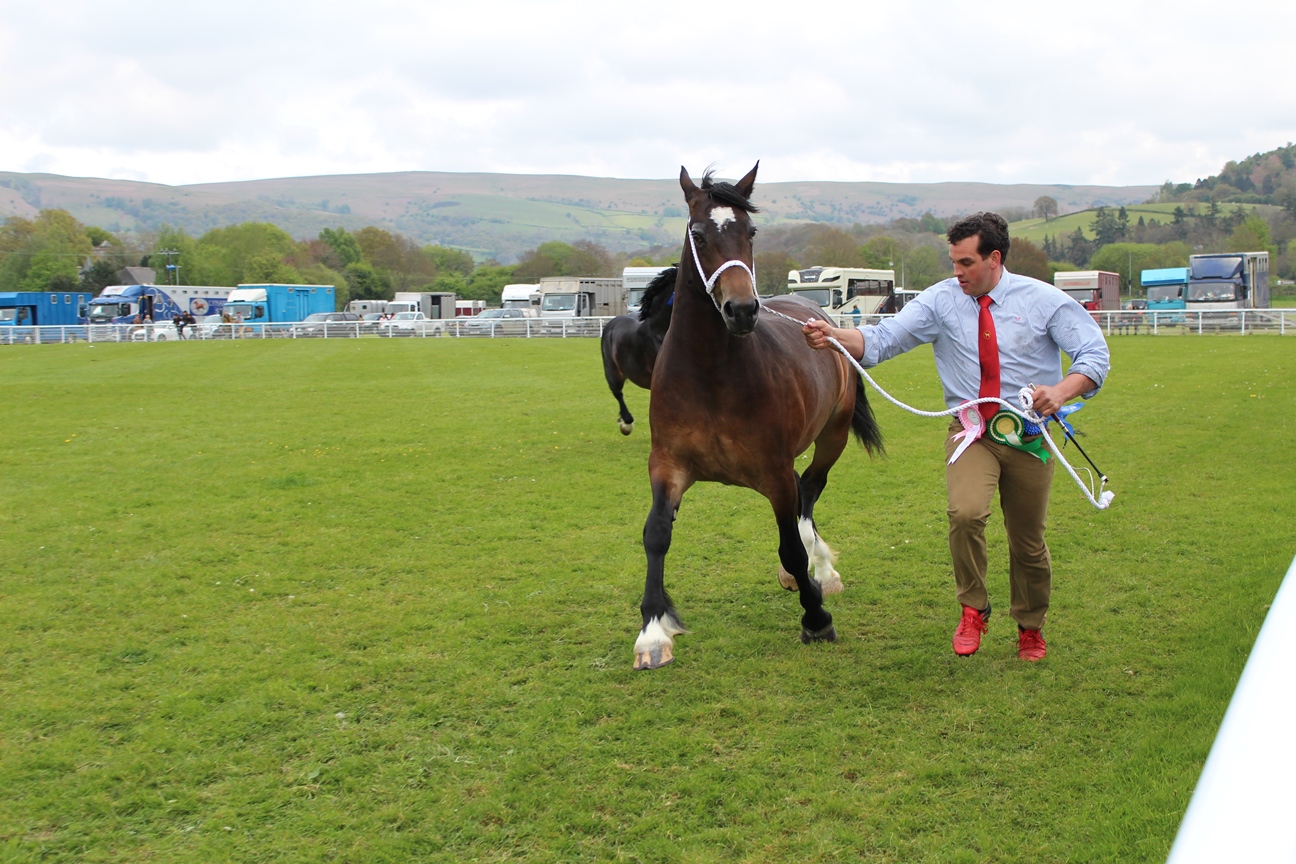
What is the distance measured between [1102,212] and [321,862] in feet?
499

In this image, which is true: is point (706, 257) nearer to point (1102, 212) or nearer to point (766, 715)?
point (766, 715)

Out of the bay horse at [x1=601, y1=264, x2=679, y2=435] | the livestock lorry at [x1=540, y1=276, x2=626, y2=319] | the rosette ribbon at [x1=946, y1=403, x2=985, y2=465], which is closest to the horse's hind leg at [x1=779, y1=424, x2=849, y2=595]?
the rosette ribbon at [x1=946, y1=403, x2=985, y2=465]

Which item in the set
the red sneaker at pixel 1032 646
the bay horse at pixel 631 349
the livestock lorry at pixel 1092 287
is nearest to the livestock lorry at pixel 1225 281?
the livestock lorry at pixel 1092 287

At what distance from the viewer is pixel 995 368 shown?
4.88 metres

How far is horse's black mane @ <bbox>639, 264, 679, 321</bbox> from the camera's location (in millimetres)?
8445

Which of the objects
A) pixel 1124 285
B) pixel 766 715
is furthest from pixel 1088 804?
pixel 1124 285

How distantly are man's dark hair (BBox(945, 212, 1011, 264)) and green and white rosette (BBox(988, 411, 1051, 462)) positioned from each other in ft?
2.56

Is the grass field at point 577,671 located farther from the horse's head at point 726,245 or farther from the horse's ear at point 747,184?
the horse's ear at point 747,184

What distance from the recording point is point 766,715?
4.61 meters

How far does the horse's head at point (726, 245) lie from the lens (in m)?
4.82

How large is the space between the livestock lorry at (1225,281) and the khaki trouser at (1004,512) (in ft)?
151

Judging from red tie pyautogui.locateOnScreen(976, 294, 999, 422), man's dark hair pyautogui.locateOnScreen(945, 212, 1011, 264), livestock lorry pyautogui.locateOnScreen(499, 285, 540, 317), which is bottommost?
red tie pyautogui.locateOnScreen(976, 294, 999, 422)

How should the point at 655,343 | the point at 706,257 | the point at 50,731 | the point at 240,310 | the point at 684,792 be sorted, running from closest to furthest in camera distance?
the point at 684,792 < the point at 50,731 < the point at 706,257 < the point at 655,343 < the point at 240,310

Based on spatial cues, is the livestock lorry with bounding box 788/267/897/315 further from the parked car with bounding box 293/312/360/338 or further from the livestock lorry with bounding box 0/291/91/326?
the livestock lorry with bounding box 0/291/91/326
